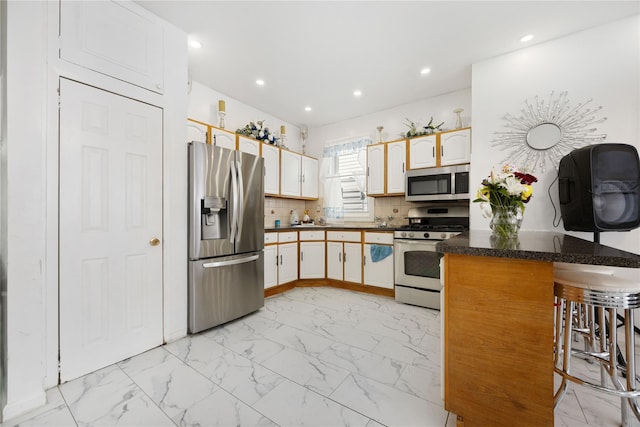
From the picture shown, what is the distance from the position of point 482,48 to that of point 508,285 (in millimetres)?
2614

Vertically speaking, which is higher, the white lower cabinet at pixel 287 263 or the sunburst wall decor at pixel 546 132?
the sunburst wall decor at pixel 546 132

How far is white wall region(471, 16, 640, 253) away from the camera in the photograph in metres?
2.22

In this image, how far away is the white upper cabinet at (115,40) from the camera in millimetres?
1675

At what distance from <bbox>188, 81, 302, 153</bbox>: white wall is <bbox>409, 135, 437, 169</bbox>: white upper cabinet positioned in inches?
85.9

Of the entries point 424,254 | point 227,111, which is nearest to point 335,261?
point 424,254

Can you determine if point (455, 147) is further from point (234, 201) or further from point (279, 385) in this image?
point (279, 385)

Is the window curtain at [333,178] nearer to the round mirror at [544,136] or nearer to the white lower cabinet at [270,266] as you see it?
the white lower cabinet at [270,266]

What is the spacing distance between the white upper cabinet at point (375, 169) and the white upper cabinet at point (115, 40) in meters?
2.70

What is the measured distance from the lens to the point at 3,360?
4.47 ft

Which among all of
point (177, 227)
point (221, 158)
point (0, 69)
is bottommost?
point (177, 227)

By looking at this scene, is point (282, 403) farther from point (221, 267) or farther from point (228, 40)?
point (228, 40)

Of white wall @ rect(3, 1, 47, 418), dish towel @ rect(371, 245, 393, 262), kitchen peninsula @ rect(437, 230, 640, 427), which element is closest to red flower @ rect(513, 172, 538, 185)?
kitchen peninsula @ rect(437, 230, 640, 427)

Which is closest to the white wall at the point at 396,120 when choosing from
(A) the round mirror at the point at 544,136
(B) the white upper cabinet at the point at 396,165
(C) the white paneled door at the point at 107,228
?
(B) the white upper cabinet at the point at 396,165

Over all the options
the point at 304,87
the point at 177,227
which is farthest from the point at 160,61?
the point at 304,87
